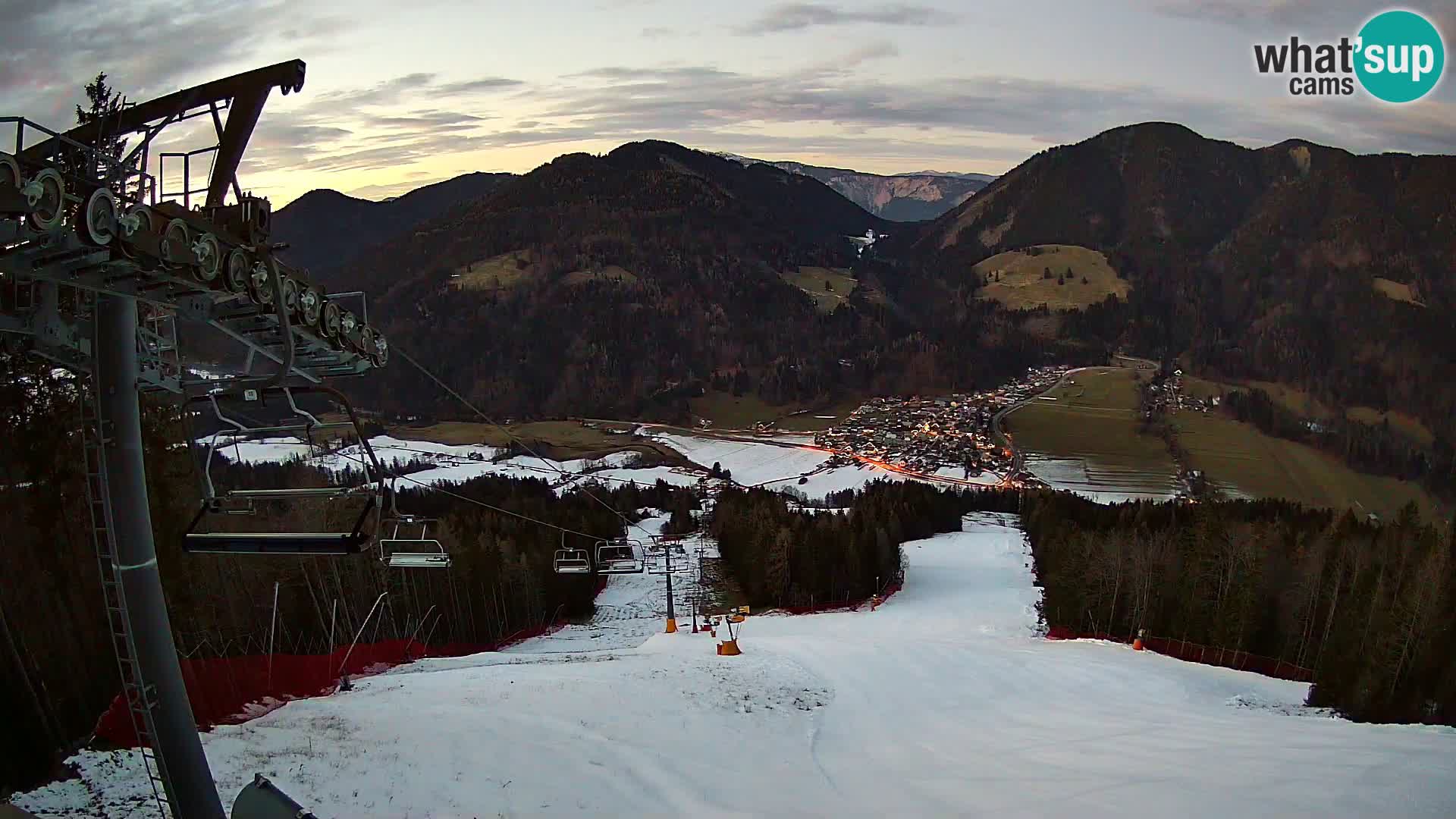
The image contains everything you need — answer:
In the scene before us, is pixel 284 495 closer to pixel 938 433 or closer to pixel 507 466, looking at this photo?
pixel 507 466

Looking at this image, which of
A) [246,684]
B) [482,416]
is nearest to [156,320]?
[482,416]

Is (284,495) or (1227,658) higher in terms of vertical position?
(284,495)

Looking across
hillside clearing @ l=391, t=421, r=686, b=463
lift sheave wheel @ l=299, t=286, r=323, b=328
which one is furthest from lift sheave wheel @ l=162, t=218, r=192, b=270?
hillside clearing @ l=391, t=421, r=686, b=463

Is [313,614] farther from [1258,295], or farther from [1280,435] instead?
[1258,295]

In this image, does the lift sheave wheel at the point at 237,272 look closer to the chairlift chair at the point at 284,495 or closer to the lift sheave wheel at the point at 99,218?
the chairlift chair at the point at 284,495

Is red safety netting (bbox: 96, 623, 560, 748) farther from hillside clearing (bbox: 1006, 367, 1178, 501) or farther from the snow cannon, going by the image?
hillside clearing (bbox: 1006, 367, 1178, 501)

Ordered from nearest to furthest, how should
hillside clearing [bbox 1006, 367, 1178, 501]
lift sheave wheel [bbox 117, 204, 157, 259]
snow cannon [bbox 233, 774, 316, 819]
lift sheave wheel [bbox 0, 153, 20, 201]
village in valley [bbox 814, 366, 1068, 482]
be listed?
lift sheave wheel [bbox 0, 153, 20, 201], lift sheave wheel [bbox 117, 204, 157, 259], snow cannon [bbox 233, 774, 316, 819], hillside clearing [bbox 1006, 367, 1178, 501], village in valley [bbox 814, 366, 1068, 482]
